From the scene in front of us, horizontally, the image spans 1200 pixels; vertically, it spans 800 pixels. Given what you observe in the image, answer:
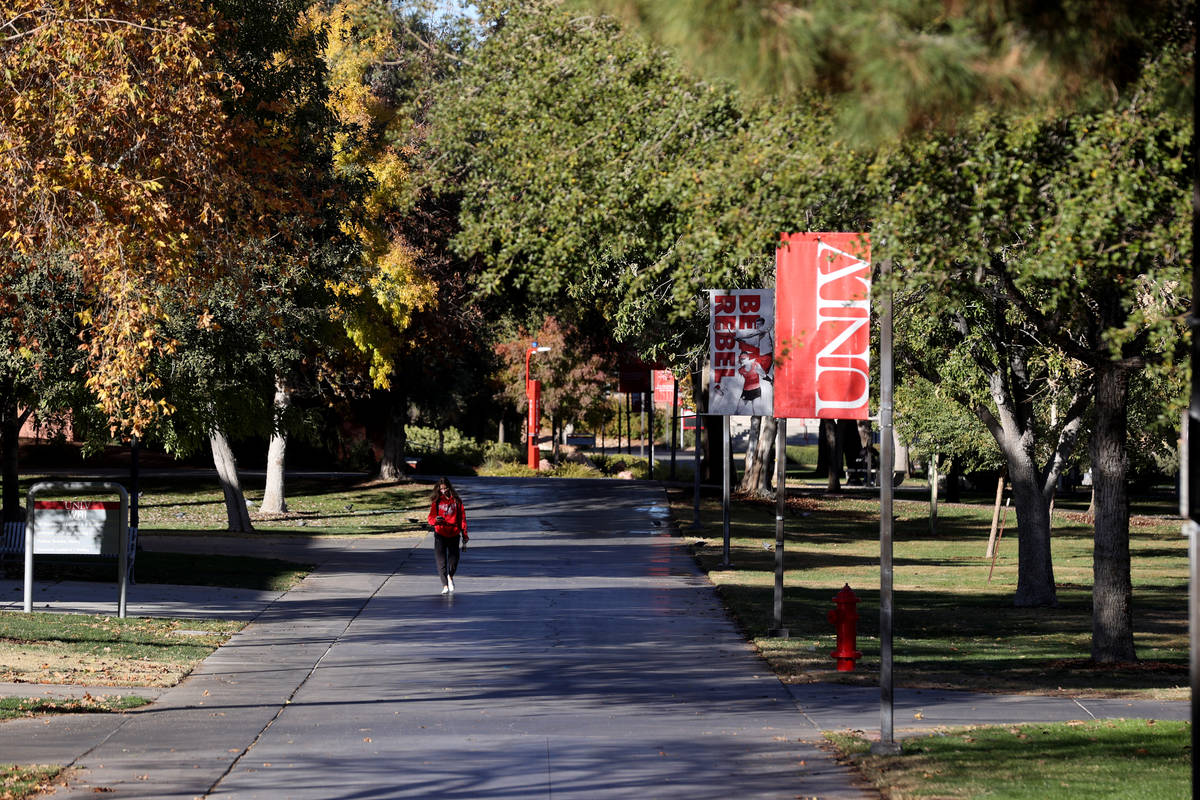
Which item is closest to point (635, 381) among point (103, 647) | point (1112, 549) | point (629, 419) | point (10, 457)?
point (629, 419)

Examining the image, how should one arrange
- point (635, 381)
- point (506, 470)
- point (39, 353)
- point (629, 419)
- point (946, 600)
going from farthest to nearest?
point (629, 419)
point (635, 381)
point (506, 470)
point (946, 600)
point (39, 353)

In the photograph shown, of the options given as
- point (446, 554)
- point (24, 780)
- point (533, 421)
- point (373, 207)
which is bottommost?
point (24, 780)

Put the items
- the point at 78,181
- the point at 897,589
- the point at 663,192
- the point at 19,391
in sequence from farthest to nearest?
1. the point at 897,589
2. the point at 19,391
3. the point at 78,181
4. the point at 663,192

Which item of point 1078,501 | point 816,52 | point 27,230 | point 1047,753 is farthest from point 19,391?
point 1078,501

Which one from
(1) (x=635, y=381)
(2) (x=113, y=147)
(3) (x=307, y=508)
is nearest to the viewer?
(2) (x=113, y=147)

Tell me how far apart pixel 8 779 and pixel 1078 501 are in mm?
53946

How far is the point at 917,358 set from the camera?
22.9 metres

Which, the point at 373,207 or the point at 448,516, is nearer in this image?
the point at 448,516

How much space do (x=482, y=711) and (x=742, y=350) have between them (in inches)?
389

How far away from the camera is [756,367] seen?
21625 mm

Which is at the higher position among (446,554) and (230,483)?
(230,483)

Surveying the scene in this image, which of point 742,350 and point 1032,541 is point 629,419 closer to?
point 1032,541

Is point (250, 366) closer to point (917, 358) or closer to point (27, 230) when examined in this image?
point (917, 358)

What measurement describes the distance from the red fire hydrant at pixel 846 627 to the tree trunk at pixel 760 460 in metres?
30.9
